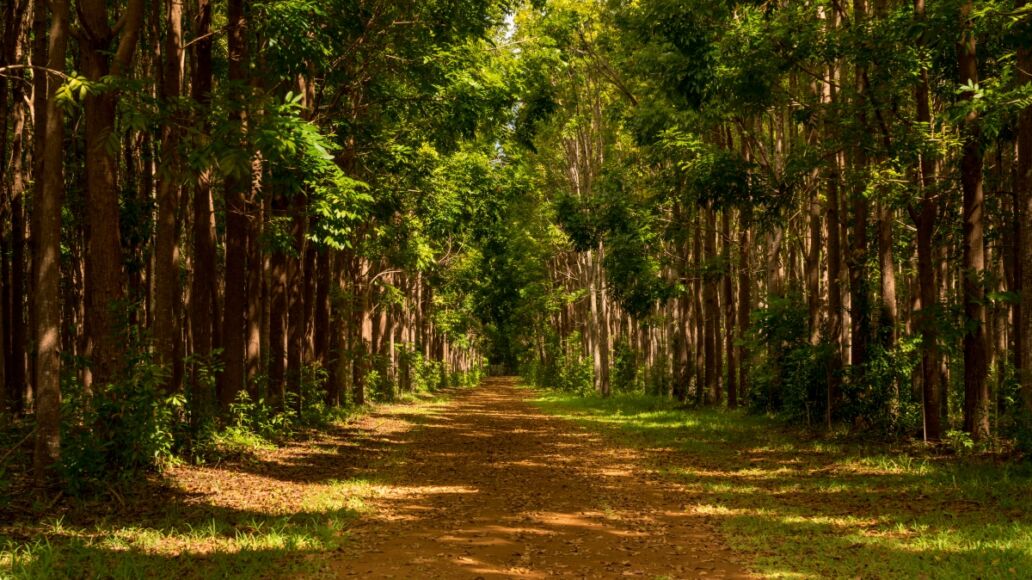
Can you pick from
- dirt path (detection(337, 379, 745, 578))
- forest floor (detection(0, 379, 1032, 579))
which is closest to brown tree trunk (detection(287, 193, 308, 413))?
forest floor (detection(0, 379, 1032, 579))

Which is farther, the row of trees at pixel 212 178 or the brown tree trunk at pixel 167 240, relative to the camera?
the brown tree trunk at pixel 167 240

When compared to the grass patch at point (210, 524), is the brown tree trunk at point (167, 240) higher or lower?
higher

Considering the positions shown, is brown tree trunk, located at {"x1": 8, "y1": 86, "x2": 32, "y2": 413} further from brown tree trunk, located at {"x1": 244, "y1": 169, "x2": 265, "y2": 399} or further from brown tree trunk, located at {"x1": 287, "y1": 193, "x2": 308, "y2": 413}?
brown tree trunk, located at {"x1": 287, "y1": 193, "x2": 308, "y2": 413}

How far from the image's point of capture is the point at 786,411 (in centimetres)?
1922

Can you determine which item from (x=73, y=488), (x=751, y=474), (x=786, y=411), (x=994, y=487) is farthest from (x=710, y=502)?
(x=786, y=411)

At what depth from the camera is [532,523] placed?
9.17 m

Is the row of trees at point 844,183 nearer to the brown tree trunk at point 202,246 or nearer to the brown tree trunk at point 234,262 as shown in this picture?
the brown tree trunk at point 234,262

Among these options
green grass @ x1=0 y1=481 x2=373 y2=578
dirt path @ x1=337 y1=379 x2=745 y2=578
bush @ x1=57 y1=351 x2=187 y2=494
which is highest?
bush @ x1=57 y1=351 x2=187 y2=494

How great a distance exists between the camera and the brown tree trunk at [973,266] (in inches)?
495

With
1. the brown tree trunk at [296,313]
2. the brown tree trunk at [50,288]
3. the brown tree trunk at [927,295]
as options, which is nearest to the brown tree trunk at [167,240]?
the brown tree trunk at [50,288]

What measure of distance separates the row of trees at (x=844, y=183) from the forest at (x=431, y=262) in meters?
0.10

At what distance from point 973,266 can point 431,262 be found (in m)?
18.5

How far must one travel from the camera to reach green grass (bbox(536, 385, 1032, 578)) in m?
7.12

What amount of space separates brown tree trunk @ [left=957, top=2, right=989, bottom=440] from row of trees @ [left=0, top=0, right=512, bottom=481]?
872 centimetres
